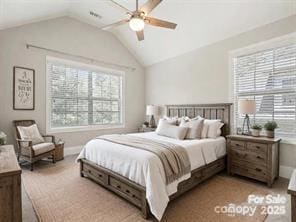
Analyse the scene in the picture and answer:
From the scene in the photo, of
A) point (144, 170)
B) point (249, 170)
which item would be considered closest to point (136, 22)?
point (144, 170)

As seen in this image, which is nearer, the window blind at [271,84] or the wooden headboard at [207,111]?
the window blind at [271,84]

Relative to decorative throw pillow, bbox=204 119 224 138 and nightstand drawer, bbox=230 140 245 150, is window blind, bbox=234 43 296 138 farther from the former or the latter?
nightstand drawer, bbox=230 140 245 150

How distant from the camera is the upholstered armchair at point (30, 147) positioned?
3.51m

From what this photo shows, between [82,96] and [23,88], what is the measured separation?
1.43 m

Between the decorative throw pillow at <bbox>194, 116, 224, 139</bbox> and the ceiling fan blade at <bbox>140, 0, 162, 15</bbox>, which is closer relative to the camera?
the ceiling fan blade at <bbox>140, 0, 162, 15</bbox>

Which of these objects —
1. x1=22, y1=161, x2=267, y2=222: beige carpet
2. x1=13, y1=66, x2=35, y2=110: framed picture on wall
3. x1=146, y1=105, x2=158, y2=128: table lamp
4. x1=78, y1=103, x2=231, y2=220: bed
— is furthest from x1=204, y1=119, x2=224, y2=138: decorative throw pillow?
x1=13, y1=66, x2=35, y2=110: framed picture on wall

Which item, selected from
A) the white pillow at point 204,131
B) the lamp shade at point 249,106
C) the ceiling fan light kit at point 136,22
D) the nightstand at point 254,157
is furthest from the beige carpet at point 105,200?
the ceiling fan light kit at point 136,22

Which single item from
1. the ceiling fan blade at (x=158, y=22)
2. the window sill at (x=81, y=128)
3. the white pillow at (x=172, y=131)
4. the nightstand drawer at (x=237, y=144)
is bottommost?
the nightstand drawer at (x=237, y=144)

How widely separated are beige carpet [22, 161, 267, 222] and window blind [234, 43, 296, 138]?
1.38 metres

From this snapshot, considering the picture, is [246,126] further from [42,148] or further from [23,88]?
[23,88]

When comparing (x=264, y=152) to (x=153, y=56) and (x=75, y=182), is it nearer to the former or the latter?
(x=75, y=182)

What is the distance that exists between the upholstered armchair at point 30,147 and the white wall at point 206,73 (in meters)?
3.42

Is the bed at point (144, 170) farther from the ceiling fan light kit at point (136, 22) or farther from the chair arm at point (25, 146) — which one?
the ceiling fan light kit at point (136, 22)

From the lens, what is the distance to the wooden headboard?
12.9ft
